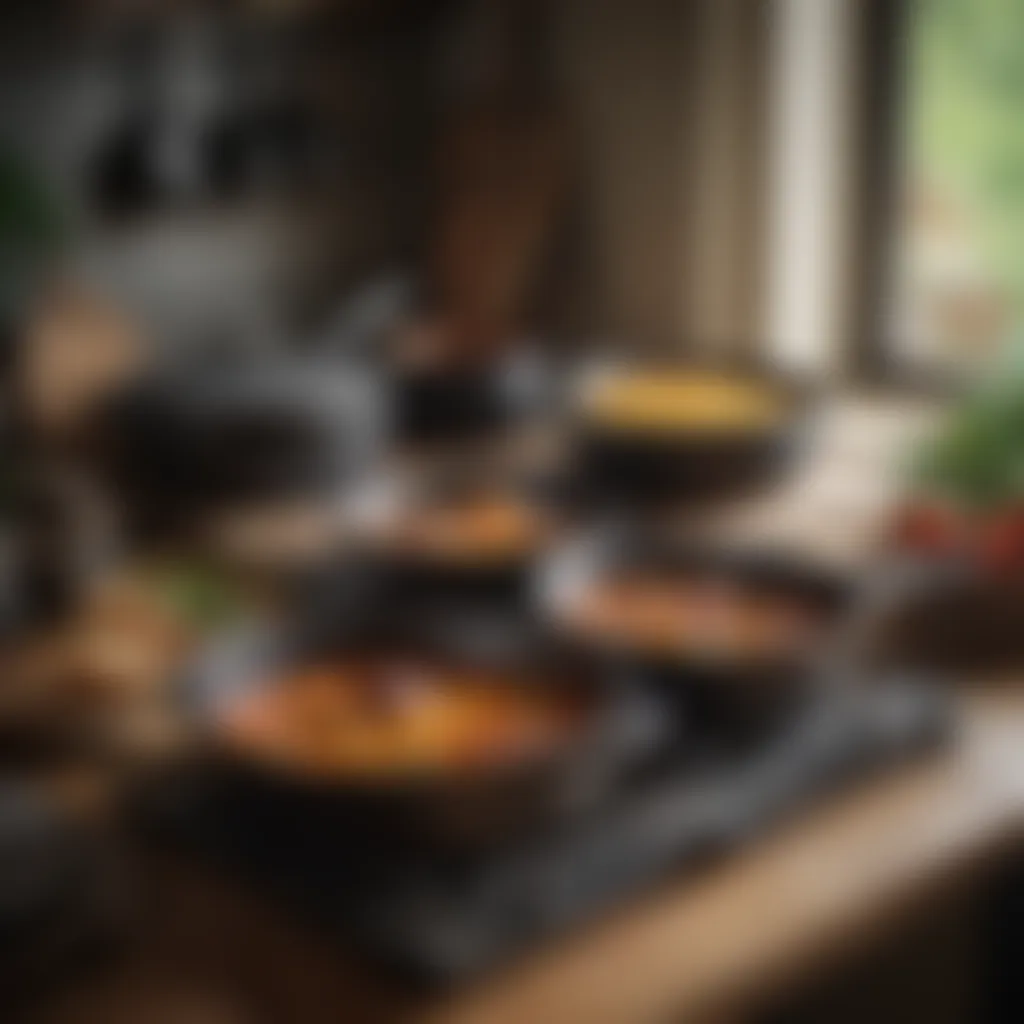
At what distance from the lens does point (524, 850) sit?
3.74 feet

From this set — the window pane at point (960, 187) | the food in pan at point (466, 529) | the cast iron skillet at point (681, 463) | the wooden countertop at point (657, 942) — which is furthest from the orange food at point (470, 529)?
the window pane at point (960, 187)

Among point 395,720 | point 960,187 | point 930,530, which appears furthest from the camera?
point 960,187

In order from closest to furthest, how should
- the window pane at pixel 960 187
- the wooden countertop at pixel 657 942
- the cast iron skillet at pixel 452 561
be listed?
1. the wooden countertop at pixel 657 942
2. the cast iron skillet at pixel 452 561
3. the window pane at pixel 960 187

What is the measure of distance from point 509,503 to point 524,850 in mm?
597

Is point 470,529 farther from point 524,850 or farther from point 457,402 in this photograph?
point 524,850

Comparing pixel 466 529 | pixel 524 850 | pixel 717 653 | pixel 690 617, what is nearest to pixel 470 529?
pixel 466 529

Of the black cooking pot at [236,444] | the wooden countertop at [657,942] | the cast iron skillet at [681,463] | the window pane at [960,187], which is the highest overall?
the window pane at [960,187]

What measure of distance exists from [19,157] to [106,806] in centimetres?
89

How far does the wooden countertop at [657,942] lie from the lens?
1021 mm

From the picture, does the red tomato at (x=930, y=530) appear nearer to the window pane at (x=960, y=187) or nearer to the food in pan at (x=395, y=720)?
the food in pan at (x=395, y=720)

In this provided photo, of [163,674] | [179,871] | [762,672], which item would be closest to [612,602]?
[762,672]

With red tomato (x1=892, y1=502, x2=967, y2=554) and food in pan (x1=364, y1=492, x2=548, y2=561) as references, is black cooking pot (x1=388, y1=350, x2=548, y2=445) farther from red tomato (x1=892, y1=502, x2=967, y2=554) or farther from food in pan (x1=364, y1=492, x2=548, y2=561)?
red tomato (x1=892, y1=502, x2=967, y2=554)

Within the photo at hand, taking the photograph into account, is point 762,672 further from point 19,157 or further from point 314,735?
point 19,157

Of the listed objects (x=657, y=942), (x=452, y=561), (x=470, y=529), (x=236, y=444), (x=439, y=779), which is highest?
(x=236, y=444)
